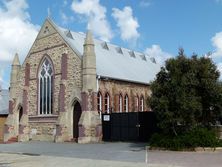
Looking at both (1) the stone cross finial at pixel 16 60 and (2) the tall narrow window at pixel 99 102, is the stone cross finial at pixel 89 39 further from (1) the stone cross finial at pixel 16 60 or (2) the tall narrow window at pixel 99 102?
(1) the stone cross finial at pixel 16 60

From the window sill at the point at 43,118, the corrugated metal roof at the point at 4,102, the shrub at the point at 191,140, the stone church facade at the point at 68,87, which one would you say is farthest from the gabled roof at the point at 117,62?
the shrub at the point at 191,140

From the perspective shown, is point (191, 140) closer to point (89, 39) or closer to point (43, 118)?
point (89, 39)

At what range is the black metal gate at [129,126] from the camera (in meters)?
29.4

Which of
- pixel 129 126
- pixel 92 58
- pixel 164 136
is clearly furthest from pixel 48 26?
pixel 164 136

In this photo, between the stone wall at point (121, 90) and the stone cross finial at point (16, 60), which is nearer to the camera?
the stone wall at point (121, 90)

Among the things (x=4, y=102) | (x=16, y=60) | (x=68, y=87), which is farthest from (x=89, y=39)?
(x=4, y=102)

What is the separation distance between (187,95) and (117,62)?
18.5 metres

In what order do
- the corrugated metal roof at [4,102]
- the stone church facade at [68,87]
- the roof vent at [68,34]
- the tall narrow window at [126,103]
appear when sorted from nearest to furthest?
→ the stone church facade at [68,87]
the roof vent at [68,34]
the tall narrow window at [126,103]
the corrugated metal roof at [4,102]

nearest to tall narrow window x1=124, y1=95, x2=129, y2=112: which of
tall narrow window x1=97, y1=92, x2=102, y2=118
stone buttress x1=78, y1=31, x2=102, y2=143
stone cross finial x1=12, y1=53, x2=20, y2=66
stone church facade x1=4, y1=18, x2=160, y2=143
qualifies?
stone church facade x1=4, y1=18, x2=160, y2=143

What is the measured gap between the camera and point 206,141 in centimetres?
2058

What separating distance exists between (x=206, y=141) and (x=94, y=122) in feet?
41.5

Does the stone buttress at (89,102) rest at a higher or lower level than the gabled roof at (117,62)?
lower

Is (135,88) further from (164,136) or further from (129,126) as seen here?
(164,136)

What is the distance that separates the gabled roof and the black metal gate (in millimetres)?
4295
